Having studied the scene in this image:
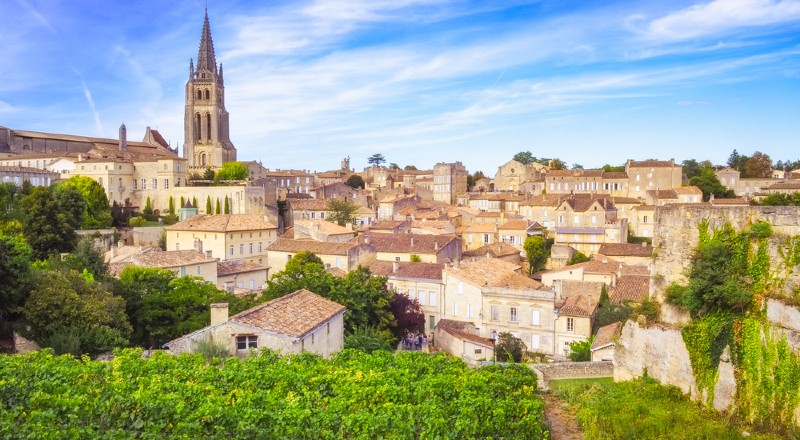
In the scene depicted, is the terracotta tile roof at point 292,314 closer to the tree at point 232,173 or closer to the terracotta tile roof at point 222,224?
the terracotta tile roof at point 222,224

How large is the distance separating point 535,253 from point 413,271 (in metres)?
18.2

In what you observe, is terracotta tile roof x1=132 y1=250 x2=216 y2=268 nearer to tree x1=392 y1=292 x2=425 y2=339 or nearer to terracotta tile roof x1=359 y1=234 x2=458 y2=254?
tree x1=392 y1=292 x2=425 y2=339

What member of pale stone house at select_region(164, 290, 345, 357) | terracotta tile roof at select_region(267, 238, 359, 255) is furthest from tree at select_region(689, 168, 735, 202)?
pale stone house at select_region(164, 290, 345, 357)

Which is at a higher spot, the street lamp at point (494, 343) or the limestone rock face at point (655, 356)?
the limestone rock face at point (655, 356)

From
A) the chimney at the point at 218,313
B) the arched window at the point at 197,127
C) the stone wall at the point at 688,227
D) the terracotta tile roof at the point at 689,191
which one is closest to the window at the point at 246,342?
the chimney at the point at 218,313

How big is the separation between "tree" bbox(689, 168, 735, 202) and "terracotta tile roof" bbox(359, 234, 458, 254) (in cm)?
4037

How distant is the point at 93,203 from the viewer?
52.3m

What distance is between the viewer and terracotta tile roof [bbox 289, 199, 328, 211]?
67562mm

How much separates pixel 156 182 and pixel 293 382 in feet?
185

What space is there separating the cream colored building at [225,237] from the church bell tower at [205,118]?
38554 millimetres

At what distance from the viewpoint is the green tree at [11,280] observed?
20.7 metres

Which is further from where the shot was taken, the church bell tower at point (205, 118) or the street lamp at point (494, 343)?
the church bell tower at point (205, 118)

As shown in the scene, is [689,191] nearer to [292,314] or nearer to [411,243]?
[411,243]

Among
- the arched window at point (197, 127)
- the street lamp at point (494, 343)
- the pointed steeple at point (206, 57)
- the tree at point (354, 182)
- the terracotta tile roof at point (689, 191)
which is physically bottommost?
the street lamp at point (494, 343)
